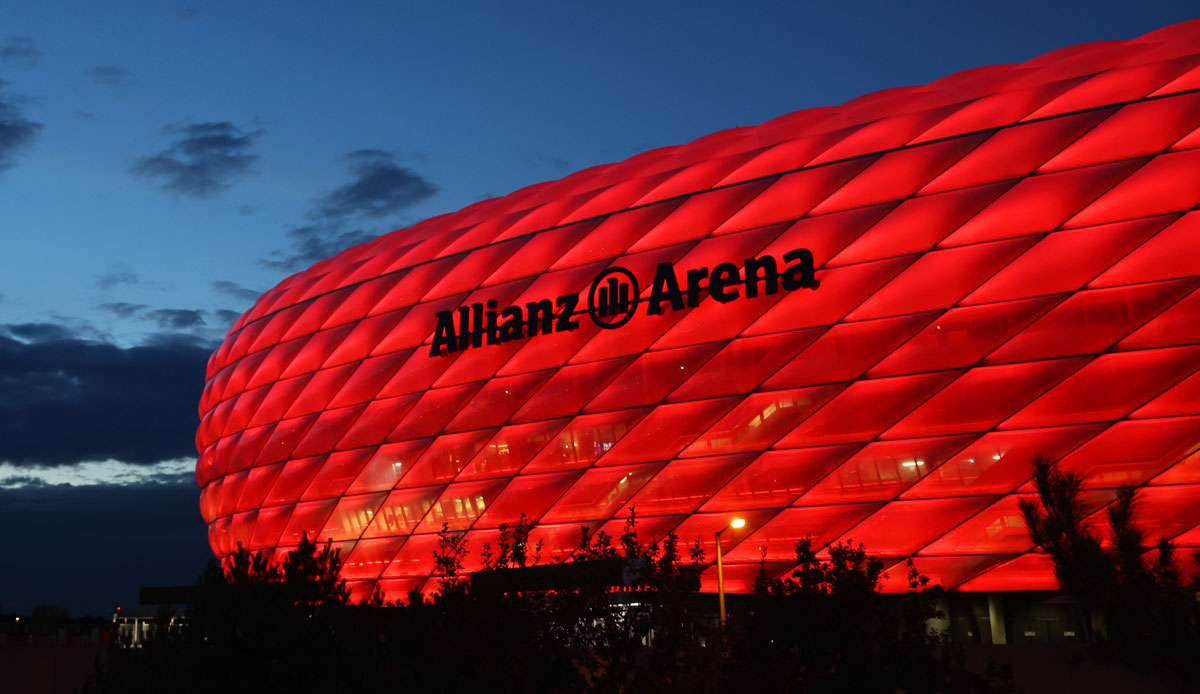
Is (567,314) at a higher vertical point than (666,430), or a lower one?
higher

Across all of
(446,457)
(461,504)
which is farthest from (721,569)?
(446,457)

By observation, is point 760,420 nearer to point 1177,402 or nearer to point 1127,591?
point 1177,402

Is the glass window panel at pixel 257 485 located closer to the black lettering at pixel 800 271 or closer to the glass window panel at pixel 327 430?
the glass window panel at pixel 327 430

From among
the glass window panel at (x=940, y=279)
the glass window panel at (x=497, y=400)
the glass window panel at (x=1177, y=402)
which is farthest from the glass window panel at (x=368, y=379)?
the glass window panel at (x=1177, y=402)

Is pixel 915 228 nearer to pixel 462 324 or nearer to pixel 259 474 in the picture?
pixel 462 324

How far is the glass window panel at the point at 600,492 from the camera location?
86.8ft

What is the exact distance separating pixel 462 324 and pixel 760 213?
8.61m

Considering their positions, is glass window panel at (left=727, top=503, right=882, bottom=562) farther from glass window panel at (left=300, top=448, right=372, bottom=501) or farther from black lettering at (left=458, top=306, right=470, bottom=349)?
glass window panel at (left=300, top=448, right=372, bottom=501)

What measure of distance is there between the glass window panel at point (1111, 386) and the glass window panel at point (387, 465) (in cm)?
1519

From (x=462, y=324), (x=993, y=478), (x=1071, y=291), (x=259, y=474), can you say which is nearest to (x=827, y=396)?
(x=993, y=478)

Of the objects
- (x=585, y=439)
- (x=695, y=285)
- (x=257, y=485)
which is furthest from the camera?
(x=257, y=485)

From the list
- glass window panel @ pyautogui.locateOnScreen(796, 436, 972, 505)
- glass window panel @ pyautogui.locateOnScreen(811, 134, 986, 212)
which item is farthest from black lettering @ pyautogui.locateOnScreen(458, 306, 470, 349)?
glass window panel @ pyautogui.locateOnScreen(796, 436, 972, 505)

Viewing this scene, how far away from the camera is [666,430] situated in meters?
26.1

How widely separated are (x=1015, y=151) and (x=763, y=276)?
18.5 feet
